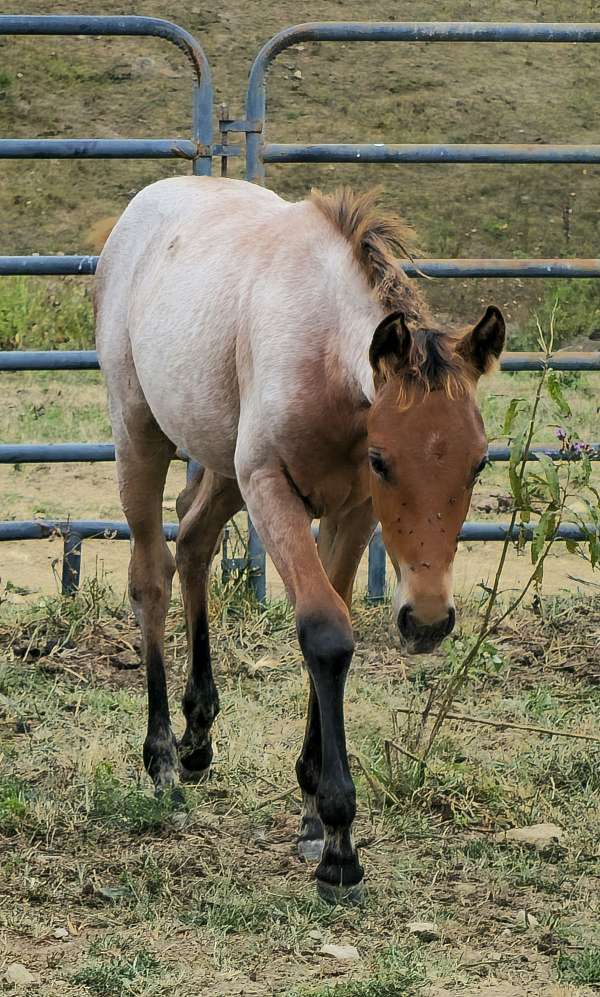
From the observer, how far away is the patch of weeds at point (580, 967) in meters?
2.76

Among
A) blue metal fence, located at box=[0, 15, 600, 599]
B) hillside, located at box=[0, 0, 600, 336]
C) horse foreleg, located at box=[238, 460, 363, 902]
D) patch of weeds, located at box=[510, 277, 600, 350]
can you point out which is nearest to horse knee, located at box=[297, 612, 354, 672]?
horse foreleg, located at box=[238, 460, 363, 902]

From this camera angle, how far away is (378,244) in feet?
10.6

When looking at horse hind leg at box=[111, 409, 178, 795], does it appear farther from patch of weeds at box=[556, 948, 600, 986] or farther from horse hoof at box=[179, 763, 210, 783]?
patch of weeds at box=[556, 948, 600, 986]

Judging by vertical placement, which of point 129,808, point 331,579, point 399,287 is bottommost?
point 129,808

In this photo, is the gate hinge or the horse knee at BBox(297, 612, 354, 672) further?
the gate hinge

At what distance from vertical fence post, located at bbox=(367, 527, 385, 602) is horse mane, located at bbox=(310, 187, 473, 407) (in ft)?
6.88

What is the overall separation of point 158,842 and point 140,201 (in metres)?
2.09

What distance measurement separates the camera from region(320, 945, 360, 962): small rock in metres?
2.84

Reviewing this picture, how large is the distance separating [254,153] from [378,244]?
2.21 m

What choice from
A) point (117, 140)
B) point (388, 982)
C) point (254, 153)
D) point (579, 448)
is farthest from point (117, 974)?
point (254, 153)

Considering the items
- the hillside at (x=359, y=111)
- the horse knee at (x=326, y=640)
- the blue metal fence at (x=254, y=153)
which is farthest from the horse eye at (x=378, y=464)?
the hillside at (x=359, y=111)

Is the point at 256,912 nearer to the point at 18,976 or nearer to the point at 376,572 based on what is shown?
the point at 18,976

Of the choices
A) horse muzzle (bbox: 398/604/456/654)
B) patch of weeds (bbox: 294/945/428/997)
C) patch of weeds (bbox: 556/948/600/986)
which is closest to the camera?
patch of weeds (bbox: 294/945/428/997)

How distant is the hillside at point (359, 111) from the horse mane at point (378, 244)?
948 centimetres
